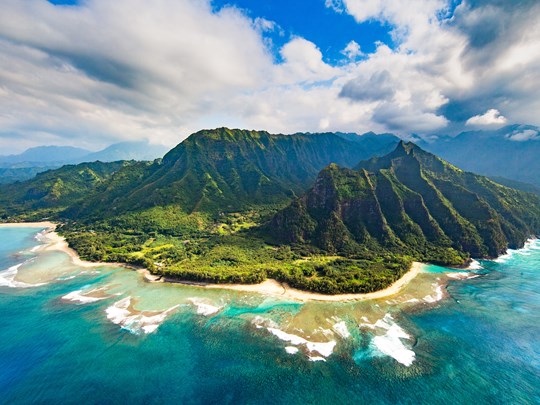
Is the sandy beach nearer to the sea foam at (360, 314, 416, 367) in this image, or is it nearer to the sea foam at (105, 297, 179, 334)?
the sea foam at (360, 314, 416, 367)

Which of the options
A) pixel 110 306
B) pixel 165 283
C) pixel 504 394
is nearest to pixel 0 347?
pixel 110 306

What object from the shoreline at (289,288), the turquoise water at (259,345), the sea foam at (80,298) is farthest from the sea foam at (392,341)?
the sea foam at (80,298)

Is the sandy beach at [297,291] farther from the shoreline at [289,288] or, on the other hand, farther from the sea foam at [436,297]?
the sea foam at [436,297]

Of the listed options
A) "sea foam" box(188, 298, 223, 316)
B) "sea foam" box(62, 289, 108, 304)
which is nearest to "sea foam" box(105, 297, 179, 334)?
"sea foam" box(188, 298, 223, 316)

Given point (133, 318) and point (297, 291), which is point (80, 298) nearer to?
point (133, 318)

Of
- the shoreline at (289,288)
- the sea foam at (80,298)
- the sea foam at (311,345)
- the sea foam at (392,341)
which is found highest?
the shoreline at (289,288)

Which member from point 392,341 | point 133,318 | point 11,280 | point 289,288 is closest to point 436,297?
point 392,341

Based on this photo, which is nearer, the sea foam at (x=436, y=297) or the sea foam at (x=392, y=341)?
the sea foam at (x=392, y=341)

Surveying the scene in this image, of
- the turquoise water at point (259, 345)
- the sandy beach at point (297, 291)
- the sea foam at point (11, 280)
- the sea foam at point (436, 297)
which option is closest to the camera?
the turquoise water at point (259, 345)

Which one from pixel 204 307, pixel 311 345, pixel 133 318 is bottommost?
pixel 133 318
